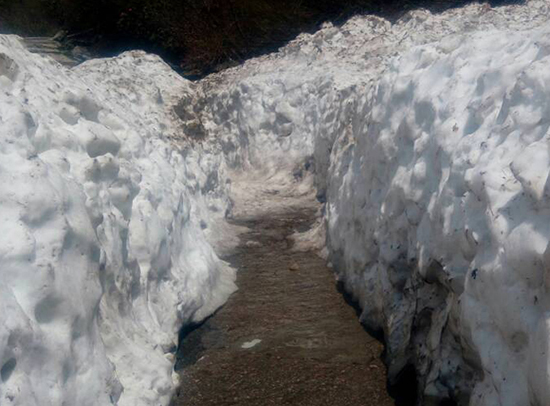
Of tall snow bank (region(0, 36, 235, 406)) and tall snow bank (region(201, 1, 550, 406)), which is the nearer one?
tall snow bank (region(201, 1, 550, 406))

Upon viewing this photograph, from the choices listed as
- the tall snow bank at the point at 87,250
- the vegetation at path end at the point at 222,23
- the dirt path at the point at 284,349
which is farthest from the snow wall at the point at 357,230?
the vegetation at path end at the point at 222,23

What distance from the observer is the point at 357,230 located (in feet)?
21.2

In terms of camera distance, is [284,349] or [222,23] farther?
[222,23]

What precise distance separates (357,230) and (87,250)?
2731 mm

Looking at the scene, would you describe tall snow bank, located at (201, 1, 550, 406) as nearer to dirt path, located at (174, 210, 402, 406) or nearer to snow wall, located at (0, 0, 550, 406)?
snow wall, located at (0, 0, 550, 406)

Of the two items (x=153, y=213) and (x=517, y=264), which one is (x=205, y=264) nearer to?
(x=153, y=213)

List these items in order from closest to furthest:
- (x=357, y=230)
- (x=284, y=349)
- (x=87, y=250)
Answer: (x=87, y=250), (x=284, y=349), (x=357, y=230)

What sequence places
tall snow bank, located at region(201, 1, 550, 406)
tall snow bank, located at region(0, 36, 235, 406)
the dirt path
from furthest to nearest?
the dirt path, tall snow bank, located at region(0, 36, 235, 406), tall snow bank, located at region(201, 1, 550, 406)

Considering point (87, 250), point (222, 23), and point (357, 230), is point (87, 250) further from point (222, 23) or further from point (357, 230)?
point (222, 23)

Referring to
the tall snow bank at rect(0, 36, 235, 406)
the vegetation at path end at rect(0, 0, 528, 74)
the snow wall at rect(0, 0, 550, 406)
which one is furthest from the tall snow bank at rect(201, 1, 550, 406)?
the vegetation at path end at rect(0, 0, 528, 74)

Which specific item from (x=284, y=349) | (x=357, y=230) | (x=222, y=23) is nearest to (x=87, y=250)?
(x=284, y=349)

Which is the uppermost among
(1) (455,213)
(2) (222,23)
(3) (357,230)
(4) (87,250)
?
(1) (455,213)

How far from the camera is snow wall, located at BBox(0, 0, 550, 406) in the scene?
3500 mm

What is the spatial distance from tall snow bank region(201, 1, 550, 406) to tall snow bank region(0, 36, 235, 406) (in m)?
1.38
